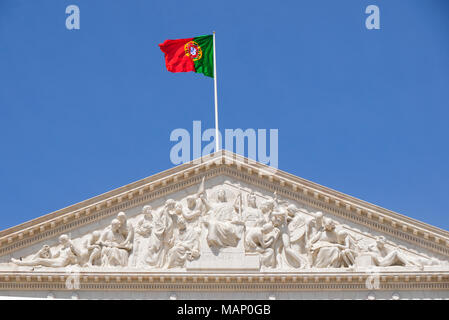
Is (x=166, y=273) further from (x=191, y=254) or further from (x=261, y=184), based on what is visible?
(x=261, y=184)

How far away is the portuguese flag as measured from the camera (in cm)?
3275

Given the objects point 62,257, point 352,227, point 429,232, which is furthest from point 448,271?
point 62,257

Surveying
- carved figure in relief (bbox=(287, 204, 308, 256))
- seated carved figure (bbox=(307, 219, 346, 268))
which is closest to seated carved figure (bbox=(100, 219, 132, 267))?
carved figure in relief (bbox=(287, 204, 308, 256))

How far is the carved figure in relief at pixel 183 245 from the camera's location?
27656 millimetres

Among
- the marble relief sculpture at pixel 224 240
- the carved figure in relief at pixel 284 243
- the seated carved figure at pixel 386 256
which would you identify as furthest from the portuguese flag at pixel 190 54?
the seated carved figure at pixel 386 256

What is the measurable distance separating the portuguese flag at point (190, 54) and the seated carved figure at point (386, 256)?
32.3ft

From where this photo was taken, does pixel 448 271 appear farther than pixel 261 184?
No

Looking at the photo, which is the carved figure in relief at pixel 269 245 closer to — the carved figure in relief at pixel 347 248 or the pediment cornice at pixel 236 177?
the pediment cornice at pixel 236 177

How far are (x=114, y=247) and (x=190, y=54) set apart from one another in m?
9.14

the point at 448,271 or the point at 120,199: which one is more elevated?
the point at 120,199

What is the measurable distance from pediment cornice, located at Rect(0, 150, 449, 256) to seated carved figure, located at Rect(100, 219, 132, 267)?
731mm

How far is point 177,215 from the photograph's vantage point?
1128 inches
